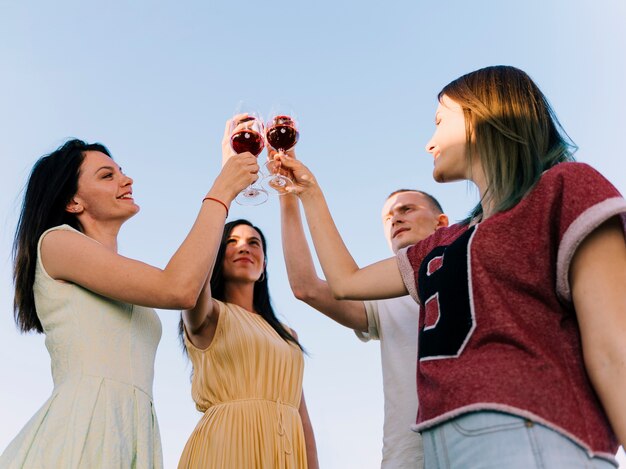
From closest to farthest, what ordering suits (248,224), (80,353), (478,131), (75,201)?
(478,131), (80,353), (75,201), (248,224)

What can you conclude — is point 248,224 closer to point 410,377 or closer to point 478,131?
point 410,377

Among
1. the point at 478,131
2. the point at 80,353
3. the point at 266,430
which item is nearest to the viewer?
the point at 478,131

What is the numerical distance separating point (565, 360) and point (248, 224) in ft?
12.0

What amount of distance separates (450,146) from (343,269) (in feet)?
1.86

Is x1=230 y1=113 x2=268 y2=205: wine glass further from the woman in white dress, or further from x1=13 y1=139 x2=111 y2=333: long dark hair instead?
x1=13 y1=139 x2=111 y2=333: long dark hair

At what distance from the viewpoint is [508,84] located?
7.29 ft

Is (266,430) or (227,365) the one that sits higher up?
(227,365)

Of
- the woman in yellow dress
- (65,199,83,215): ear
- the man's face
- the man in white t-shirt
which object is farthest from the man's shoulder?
(65,199,83,215): ear

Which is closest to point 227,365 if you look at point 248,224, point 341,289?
point 248,224

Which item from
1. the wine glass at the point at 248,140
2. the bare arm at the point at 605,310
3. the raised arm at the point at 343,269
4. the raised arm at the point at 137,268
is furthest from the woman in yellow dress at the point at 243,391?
the bare arm at the point at 605,310

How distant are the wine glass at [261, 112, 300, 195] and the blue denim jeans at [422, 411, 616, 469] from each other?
1.84 metres

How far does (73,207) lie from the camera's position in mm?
3102

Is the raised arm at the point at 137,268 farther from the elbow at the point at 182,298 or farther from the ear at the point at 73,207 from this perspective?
the ear at the point at 73,207

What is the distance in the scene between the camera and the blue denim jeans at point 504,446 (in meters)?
1.55
